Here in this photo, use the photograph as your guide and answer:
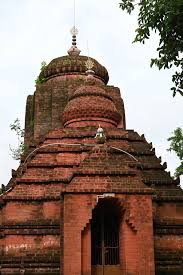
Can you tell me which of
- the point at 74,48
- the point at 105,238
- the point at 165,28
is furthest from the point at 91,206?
the point at 74,48

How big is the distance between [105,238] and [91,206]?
1.07 m

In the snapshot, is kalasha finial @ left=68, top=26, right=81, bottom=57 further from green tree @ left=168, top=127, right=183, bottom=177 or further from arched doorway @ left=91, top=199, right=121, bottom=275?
arched doorway @ left=91, top=199, right=121, bottom=275

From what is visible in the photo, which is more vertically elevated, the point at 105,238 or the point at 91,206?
the point at 91,206

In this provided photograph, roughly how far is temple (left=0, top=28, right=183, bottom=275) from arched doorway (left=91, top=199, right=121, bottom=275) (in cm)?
3

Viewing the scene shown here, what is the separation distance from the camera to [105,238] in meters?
→ 14.1

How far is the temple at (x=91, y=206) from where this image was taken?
44.3 feet

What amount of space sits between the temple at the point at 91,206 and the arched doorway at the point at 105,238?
3cm

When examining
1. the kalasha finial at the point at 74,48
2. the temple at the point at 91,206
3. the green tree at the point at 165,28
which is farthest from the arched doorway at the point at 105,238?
the kalasha finial at the point at 74,48

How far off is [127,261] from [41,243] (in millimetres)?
2811

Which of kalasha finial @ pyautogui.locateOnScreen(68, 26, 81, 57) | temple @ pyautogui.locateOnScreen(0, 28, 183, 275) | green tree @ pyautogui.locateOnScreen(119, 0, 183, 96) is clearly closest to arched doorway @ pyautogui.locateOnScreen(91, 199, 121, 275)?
temple @ pyautogui.locateOnScreen(0, 28, 183, 275)

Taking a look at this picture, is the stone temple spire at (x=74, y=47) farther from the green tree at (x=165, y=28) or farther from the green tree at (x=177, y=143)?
the green tree at (x=165, y=28)

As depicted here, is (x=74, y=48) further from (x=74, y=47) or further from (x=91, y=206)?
(x=91, y=206)

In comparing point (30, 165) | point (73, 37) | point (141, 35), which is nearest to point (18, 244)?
point (30, 165)

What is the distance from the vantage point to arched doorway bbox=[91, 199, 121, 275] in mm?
13758
